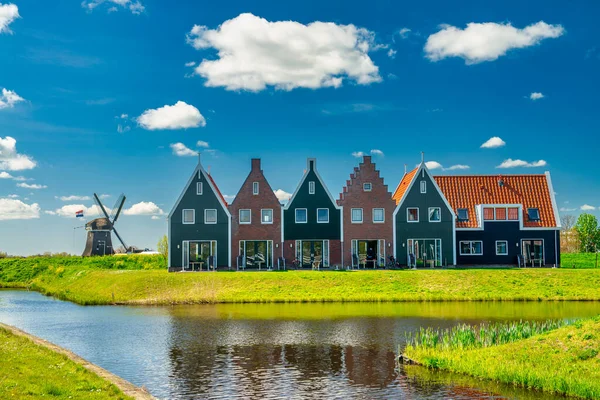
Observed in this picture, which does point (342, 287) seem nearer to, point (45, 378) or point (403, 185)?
point (403, 185)

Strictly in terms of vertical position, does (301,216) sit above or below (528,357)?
above

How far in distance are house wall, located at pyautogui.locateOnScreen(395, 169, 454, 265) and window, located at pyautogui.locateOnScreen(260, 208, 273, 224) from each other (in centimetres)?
1011

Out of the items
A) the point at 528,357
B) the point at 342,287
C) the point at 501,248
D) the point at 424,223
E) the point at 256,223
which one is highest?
the point at 256,223

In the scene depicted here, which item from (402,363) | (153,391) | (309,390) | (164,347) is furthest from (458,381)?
(164,347)

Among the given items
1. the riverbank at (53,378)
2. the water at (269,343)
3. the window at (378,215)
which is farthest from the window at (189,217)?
the riverbank at (53,378)

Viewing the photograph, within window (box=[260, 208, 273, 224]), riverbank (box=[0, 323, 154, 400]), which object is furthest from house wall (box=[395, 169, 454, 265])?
riverbank (box=[0, 323, 154, 400])

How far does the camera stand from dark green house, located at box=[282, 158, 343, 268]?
1999 inches

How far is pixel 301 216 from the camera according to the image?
51.0m

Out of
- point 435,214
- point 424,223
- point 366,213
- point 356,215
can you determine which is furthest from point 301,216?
point 435,214

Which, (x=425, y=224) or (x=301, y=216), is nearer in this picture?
(x=301, y=216)

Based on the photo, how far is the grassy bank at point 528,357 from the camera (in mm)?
16469

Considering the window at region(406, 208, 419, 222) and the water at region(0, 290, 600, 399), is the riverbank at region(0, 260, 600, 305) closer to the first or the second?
the water at region(0, 290, 600, 399)

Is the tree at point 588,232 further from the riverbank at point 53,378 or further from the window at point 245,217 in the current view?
the riverbank at point 53,378

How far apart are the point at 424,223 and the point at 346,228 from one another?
6.29 m
